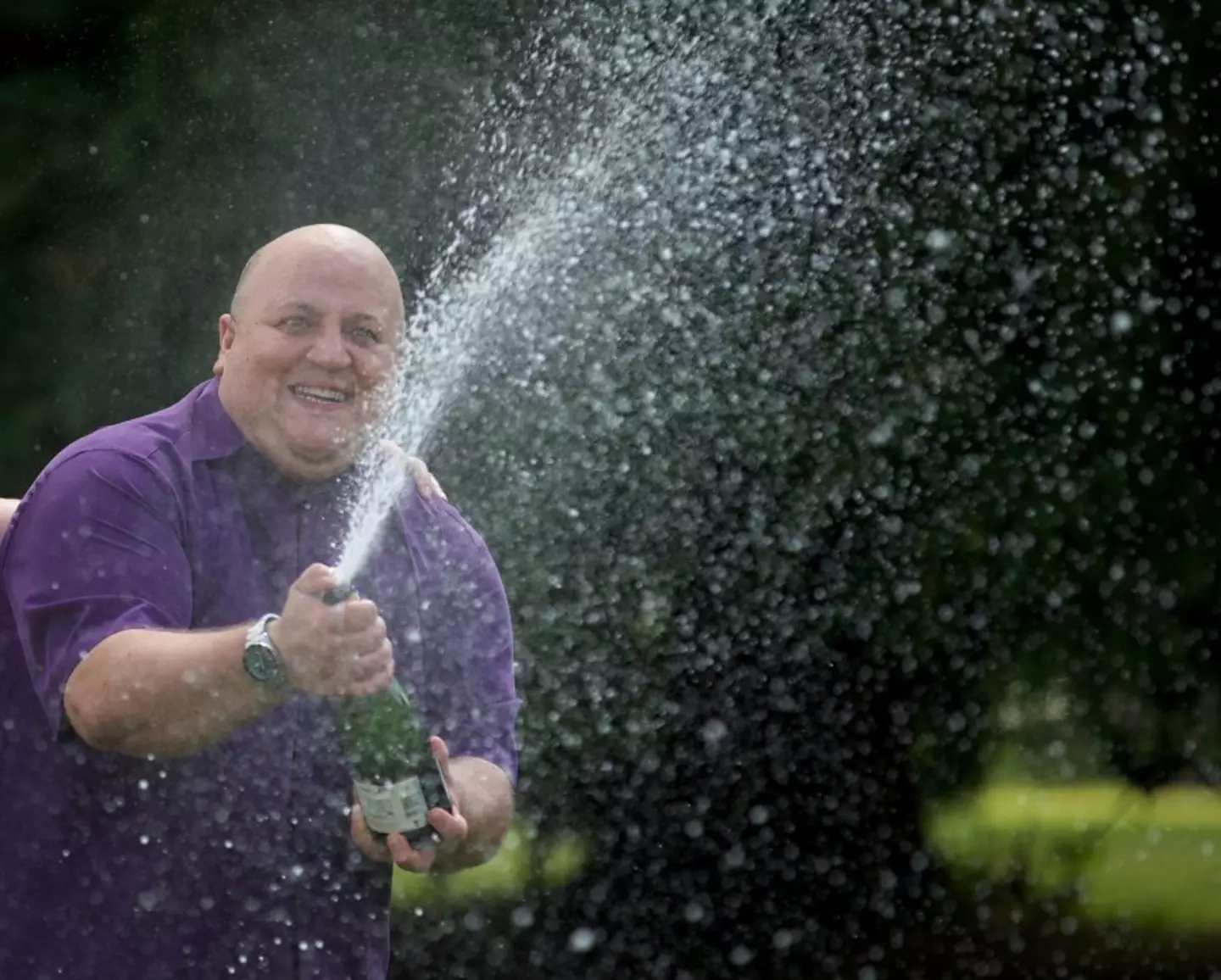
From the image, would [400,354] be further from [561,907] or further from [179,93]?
[561,907]

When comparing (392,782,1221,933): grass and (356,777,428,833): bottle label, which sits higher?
(392,782,1221,933): grass

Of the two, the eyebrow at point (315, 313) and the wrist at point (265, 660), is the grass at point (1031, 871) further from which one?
the wrist at point (265, 660)

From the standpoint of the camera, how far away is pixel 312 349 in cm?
331

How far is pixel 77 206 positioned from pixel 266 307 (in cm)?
367

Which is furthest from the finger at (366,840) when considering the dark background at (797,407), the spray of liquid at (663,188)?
the spray of liquid at (663,188)

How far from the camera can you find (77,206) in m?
6.75

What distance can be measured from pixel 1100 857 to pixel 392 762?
685 centimetres

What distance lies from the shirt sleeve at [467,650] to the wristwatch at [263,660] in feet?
1.38

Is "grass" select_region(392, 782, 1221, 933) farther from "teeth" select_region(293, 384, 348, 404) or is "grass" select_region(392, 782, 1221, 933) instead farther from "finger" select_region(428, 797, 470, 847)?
"teeth" select_region(293, 384, 348, 404)

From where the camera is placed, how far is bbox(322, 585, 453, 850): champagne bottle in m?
3.04

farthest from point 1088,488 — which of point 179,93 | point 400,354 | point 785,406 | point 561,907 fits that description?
point 400,354

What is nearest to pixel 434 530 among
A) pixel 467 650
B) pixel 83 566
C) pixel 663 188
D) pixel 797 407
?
pixel 467 650

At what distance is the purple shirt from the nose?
0.19 meters

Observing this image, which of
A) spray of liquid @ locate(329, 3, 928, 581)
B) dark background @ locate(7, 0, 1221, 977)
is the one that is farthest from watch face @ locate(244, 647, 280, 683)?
spray of liquid @ locate(329, 3, 928, 581)
